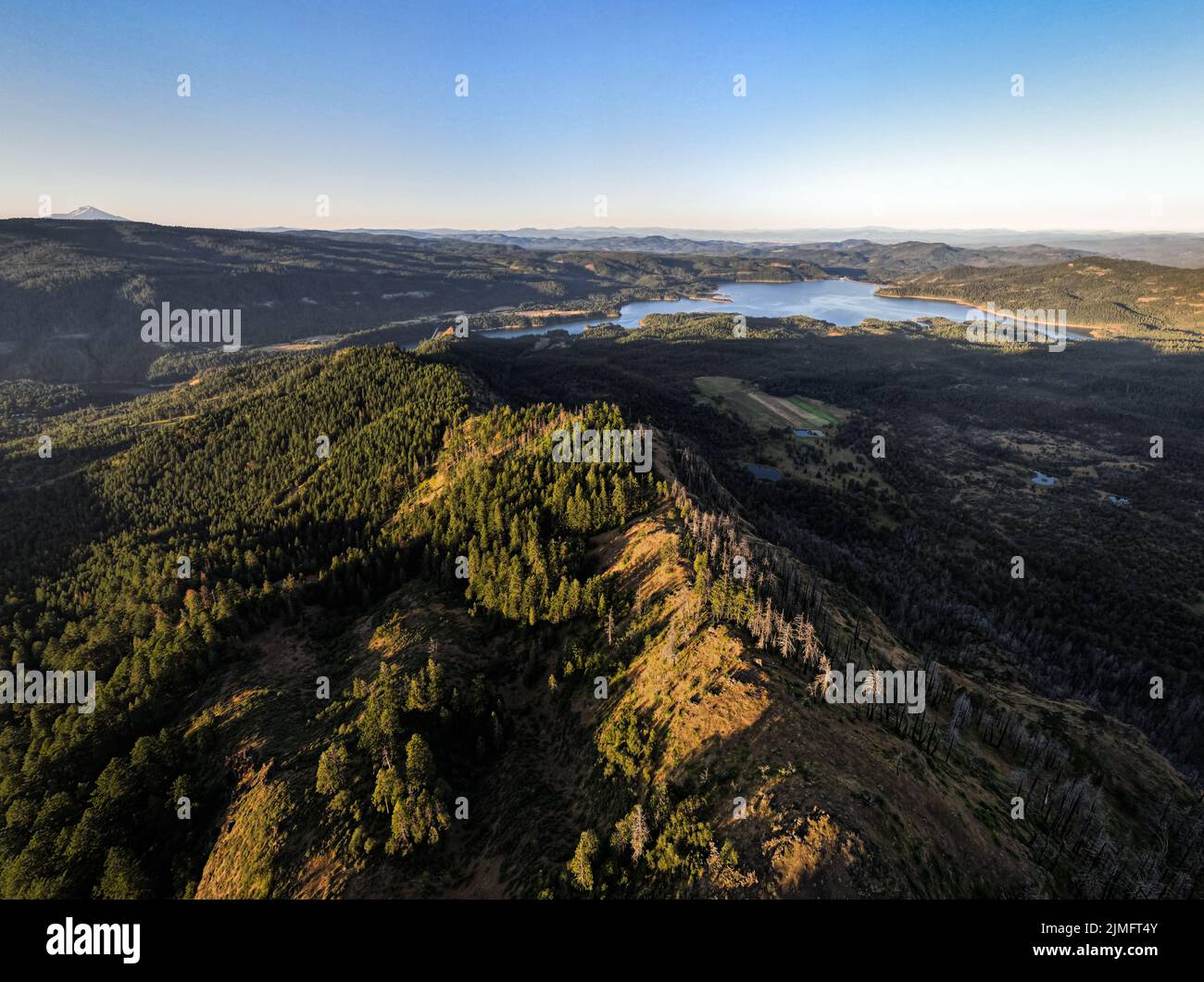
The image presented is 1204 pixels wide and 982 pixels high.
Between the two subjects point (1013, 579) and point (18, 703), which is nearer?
point (18, 703)

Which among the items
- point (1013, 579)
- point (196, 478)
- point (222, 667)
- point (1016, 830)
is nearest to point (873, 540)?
point (1013, 579)

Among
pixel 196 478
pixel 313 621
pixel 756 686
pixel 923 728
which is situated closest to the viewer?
pixel 756 686

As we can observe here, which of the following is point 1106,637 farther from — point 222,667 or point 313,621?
point 222,667

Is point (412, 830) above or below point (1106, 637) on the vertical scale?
above

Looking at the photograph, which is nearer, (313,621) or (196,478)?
(313,621)

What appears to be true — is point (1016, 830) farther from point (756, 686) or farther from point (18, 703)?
point (18, 703)

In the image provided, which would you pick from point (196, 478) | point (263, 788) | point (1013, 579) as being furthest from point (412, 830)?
point (196, 478)
